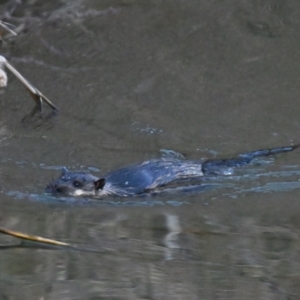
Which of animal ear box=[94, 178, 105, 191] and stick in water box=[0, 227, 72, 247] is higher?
stick in water box=[0, 227, 72, 247]

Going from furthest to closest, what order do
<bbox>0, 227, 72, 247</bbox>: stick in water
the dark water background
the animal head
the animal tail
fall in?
the animal tail < the animal head < <bbox>0, 227, 72, 247</bbox>: stick in water < the dark water background

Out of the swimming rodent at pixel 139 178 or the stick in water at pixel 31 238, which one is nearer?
the stick in water at pixel 31 238

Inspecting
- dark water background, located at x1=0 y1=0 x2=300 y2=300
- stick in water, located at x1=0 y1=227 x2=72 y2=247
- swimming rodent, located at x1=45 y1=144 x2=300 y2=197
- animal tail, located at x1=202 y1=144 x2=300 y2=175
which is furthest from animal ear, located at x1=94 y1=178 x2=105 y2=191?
stick in water, located at x1=0 y1=227 x2=72 y2=247

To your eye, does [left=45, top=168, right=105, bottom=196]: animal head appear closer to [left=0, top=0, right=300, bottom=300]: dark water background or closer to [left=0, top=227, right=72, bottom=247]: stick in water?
[left=0, top=0, right=300, bottom=300]: dark water background

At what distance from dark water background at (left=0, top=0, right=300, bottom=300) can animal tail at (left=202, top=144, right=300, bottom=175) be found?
8 cm

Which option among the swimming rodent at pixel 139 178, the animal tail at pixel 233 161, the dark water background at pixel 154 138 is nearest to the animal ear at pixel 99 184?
the swimming rodent at pixel 139 178

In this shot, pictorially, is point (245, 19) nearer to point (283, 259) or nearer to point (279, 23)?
point (279, 23)

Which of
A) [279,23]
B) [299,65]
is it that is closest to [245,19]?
[279,23]

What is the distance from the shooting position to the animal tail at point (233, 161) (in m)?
6.38

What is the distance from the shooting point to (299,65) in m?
8.78

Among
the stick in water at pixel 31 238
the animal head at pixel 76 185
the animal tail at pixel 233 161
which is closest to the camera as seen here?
the stick in water at pixel 31 238

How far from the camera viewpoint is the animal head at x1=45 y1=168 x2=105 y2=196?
562 cm

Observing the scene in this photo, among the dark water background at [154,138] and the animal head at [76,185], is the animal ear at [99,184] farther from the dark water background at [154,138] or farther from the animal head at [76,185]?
the dark water background at [154,138]

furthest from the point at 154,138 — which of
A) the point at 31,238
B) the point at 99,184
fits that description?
the point at 31,238
